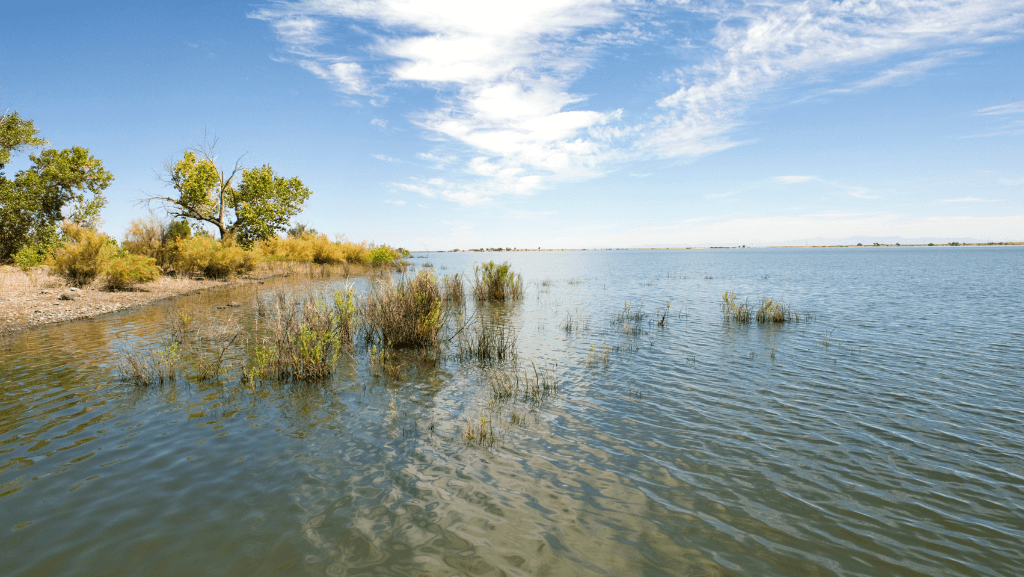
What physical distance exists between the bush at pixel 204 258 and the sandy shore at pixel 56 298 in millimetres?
3695

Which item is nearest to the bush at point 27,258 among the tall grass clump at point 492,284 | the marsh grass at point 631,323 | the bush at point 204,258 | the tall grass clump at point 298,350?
the bush at point 204,258

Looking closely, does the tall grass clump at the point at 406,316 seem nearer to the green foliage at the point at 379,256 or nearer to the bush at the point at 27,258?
the bush at the point at 27,258

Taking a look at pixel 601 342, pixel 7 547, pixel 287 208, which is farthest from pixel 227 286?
pixel 7 547

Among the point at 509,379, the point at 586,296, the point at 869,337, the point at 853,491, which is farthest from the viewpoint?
the point at 586,296

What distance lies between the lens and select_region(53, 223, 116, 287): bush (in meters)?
20.1

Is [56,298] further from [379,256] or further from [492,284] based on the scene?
[379,256]

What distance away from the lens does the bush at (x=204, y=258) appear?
28.2 meters

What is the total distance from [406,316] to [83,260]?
64.6ft

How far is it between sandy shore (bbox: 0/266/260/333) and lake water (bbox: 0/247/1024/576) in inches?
212

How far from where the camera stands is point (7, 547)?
3.63 m

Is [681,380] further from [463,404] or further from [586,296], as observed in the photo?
[586,296]

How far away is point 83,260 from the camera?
20.2 m

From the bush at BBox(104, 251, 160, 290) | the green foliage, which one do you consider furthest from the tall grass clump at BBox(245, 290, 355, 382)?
the green foliage

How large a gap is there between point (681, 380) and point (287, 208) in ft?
137
